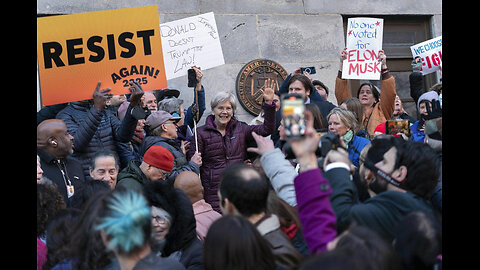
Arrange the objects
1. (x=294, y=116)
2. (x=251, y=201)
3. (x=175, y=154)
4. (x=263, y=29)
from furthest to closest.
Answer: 1. (x=263, y=29)
2. (x=175, y=154)
3. (x=251, y=201)
4. (x=294, y=116)

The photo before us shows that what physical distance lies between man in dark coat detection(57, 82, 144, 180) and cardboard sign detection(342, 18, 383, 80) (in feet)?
9.02

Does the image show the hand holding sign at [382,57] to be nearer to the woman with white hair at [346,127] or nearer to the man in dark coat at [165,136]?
the woman with white hair at [346,127]

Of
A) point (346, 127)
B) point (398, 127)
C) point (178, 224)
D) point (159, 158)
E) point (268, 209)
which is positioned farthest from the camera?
point (346, 127)

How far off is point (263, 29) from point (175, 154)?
3.70 metres

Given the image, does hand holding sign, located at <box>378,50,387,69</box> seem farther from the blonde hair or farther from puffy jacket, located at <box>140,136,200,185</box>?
puffy jacket, located at <box>140,136,200,185</box>

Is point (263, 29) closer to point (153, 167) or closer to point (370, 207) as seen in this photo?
point (153, 167)

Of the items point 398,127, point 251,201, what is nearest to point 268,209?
point 251,201

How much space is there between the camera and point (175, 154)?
647cm

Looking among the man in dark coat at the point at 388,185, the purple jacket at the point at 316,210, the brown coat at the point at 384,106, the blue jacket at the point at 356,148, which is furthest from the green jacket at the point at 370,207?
the brown coat at the point at 384,106

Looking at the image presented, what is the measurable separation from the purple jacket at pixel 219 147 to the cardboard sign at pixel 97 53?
0.77m

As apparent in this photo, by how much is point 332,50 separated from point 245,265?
7.24 meters

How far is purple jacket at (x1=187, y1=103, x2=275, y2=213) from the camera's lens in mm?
6574

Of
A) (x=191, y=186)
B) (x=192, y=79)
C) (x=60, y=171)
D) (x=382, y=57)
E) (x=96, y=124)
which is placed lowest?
(x=191, y=186)

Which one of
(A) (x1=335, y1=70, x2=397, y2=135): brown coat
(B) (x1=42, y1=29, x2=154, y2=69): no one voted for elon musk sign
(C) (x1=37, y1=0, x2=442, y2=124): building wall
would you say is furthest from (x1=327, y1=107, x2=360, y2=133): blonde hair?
(C) (x1=37, y1=0, x2=442, y2=124): building wall
